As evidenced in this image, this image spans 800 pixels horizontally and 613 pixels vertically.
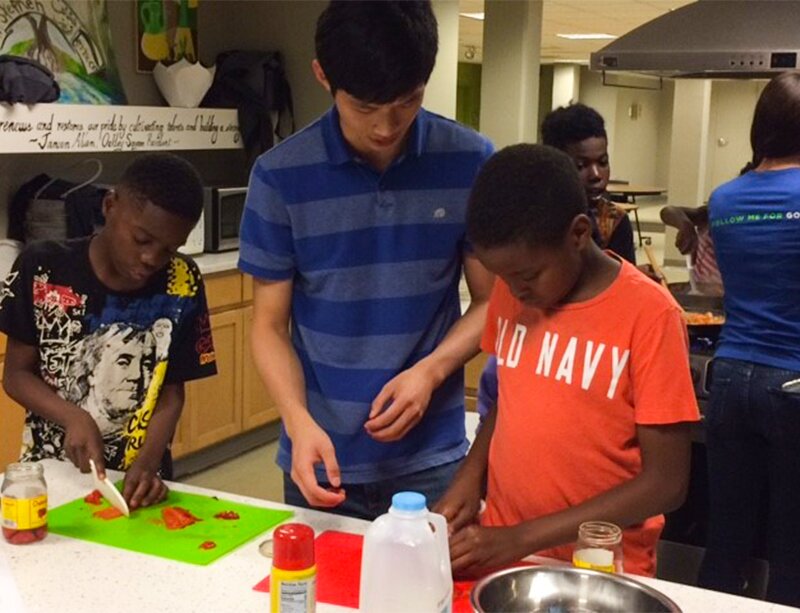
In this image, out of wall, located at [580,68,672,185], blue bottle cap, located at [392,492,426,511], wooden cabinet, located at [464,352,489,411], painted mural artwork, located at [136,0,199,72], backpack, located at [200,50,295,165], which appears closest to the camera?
blue bottle cap, located at [392,492,426,511]

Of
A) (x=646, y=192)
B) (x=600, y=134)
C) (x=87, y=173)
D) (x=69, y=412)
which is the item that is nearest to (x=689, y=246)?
(x=600, y=134)

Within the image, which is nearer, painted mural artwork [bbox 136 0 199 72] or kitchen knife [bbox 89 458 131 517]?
kitchen knife [bbox 89 458 131 517]

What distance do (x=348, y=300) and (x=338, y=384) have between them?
0.14 meters

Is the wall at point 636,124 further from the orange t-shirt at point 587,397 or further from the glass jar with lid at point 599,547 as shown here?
the glass jar with lid at point 599,547

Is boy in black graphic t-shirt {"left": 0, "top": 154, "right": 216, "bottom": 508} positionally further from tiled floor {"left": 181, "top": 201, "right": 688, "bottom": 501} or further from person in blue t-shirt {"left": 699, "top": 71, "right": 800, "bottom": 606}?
tiled floor {"left": 181, "top": 201, "right": 688, "bottom": 501}

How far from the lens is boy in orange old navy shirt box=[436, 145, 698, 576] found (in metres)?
1.30

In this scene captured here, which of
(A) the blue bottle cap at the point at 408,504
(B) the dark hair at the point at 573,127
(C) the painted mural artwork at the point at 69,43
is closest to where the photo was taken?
(A) the blue bottle cap at the point at 408,504

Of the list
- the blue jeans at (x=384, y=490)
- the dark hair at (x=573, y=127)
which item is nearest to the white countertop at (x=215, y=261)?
the dark hair at (x=573, y=127)

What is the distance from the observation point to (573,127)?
2.50m

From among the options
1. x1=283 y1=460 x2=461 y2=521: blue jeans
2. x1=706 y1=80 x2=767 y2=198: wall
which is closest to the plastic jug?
x1=283 y1=460 x2=461 y2=521: blue jeans

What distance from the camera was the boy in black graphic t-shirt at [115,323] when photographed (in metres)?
1.76

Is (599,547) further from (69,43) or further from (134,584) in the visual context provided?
(69,43)

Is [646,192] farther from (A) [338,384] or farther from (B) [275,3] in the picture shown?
(A) [338,384]

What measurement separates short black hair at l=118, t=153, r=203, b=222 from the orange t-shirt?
2.14 feet
